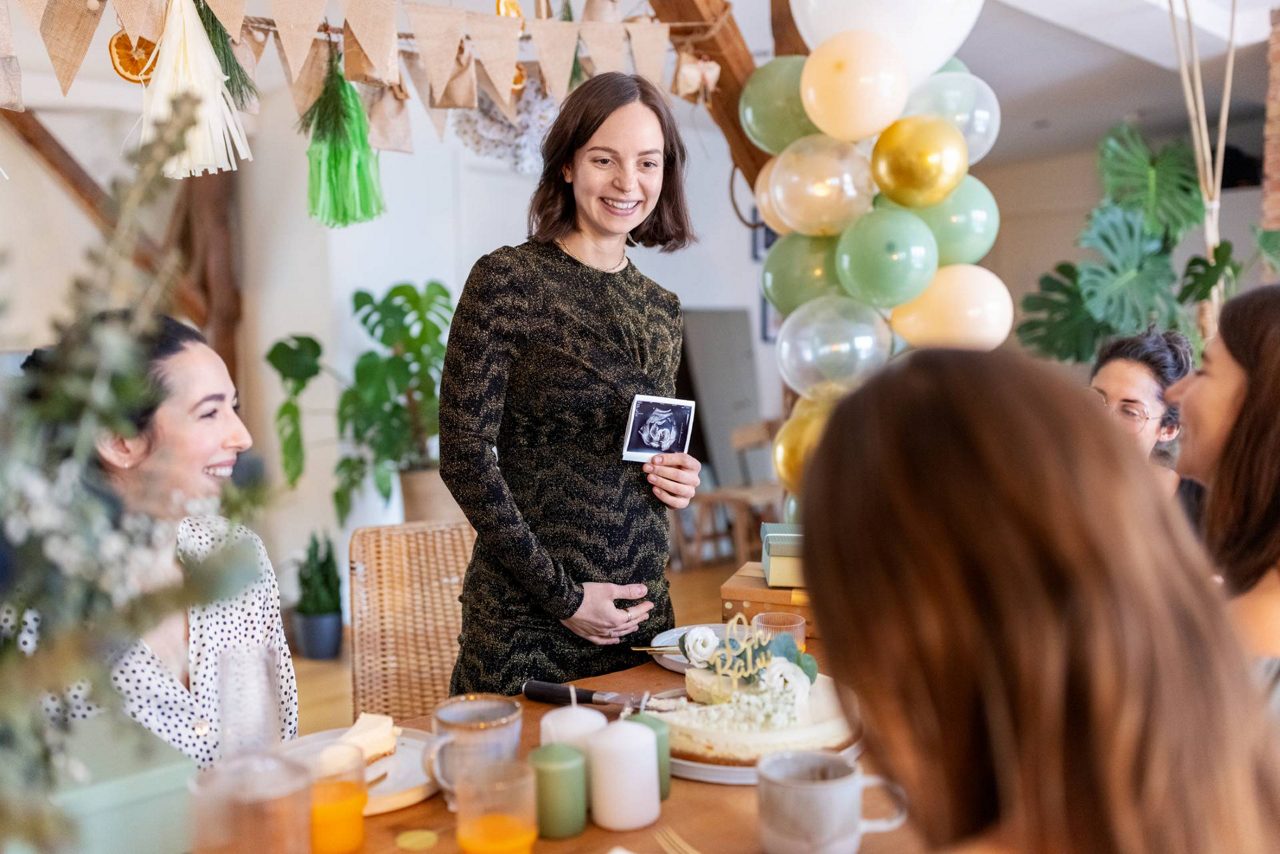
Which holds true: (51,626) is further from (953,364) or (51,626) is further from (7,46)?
(7,46)

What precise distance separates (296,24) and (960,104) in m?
1.75

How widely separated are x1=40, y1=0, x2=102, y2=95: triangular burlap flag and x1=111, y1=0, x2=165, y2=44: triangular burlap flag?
0.18ft

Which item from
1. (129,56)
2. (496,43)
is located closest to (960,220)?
(496,43)

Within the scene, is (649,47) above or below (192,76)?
above

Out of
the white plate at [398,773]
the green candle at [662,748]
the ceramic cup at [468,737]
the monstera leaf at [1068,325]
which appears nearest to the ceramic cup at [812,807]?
the green candle at [662,748]

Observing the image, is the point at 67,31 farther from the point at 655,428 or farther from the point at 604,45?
the point at 655,428

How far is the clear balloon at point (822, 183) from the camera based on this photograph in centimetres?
284

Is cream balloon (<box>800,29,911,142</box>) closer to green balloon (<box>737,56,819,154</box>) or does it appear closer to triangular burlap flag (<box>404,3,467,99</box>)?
green balloon (<box>737,56,819,154</box>)

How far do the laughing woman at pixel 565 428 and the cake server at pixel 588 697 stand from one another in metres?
0.24

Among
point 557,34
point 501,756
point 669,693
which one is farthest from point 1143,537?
point 557,34

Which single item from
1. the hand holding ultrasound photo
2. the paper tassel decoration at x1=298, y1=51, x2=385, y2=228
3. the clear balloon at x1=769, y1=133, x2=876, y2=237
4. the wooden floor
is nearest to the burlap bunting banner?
the paper tassel decoration at x1=298, y1=51, x2=385, y2=228

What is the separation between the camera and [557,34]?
8.43 ft

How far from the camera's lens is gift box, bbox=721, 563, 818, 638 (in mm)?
1880

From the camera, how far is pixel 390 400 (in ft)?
16.9
